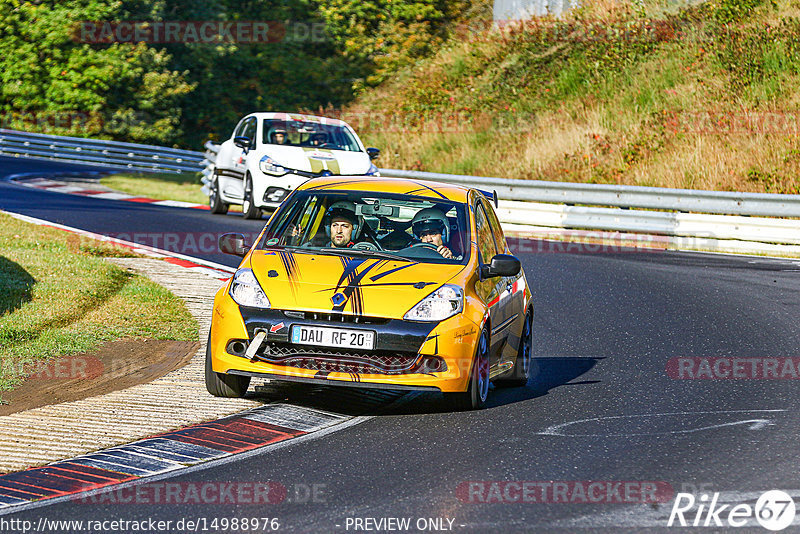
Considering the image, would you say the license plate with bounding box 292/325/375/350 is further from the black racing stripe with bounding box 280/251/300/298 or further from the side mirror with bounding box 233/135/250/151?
the side mirror with bounding box 233/135/250/151

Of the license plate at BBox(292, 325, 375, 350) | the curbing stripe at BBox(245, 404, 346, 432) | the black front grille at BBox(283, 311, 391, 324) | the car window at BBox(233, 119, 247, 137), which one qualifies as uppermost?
the car window at BBox(233, 119, 247, 137)

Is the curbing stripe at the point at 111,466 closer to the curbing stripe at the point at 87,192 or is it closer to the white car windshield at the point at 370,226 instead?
the white car windshield at the point at 370,226

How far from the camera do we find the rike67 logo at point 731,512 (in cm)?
570

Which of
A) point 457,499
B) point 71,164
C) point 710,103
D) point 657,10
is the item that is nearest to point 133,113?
point 71,164

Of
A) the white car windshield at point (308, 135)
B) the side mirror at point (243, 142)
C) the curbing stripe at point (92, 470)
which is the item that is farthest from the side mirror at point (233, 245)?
the white car windshield at point (308, 135)

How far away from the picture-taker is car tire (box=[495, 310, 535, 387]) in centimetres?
933

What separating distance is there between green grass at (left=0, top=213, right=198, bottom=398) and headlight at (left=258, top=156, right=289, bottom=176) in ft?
18.8

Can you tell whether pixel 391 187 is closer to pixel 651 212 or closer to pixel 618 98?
pixel 651 212

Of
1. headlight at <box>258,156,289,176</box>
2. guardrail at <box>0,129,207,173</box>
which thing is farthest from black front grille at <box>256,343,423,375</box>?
guardrail at <box>0,129,207,173</box>

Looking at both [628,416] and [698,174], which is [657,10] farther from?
[628,416]

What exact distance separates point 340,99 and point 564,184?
91.1ft

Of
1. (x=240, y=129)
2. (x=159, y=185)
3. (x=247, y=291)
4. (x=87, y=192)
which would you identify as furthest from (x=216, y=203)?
(x=247, y=291)

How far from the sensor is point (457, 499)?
6.05 metres

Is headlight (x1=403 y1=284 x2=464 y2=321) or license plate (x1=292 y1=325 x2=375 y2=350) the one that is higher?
headlight (x1=403 y1=284 x2=464 y2=321)
